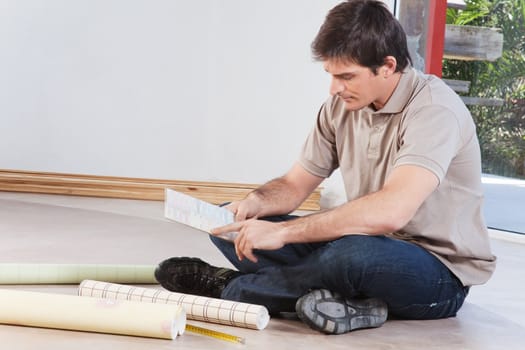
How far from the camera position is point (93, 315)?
235 centimetres

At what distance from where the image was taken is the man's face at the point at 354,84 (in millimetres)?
2508

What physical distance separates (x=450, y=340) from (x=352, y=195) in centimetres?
50

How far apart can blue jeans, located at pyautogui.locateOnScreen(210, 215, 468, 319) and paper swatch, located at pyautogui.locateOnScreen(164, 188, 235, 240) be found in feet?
0.76

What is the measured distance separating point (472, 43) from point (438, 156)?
94.3 inches

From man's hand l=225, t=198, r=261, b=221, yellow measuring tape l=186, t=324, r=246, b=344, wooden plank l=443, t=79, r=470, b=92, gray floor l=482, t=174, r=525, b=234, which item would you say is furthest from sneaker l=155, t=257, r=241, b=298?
wooden plank l=443, t=79, r=470, b=92

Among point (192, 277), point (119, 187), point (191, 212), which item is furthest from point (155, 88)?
point (191, 212)

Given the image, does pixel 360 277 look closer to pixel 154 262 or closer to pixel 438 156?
pixel 438 156

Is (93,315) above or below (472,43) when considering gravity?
below

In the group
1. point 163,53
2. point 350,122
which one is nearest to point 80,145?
point 163,53

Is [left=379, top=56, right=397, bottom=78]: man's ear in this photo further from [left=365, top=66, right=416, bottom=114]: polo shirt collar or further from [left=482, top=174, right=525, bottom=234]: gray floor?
[left=482, top=174, right=525, bottom=234]: gray floor

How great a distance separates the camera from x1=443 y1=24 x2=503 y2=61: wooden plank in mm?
4531

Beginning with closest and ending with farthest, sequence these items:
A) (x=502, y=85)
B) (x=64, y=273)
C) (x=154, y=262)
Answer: (x=64, y=273) → (x=154, y=262) → (x=502, y=85)

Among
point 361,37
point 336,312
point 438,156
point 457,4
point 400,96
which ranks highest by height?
point 457,4

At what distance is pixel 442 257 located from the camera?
2572 millimetres
